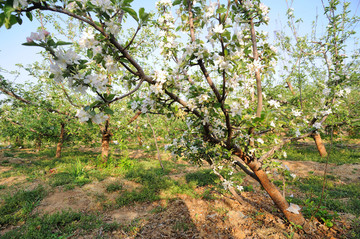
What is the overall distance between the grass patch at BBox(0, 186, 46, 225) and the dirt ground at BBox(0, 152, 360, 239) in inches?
7.6

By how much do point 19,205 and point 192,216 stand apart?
456 cm

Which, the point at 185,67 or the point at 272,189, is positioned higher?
the point at 185,67

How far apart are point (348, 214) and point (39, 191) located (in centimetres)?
799

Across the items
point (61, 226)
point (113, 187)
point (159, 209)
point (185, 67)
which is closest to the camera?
point (185, 67)

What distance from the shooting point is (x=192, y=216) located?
3971 mm

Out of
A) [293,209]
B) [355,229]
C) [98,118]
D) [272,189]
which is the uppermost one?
[98,118]

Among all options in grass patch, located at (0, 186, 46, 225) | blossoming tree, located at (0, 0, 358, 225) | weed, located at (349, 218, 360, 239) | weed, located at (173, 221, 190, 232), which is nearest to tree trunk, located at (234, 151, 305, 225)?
blossoming tree, located at (0, 0, 358, 225)

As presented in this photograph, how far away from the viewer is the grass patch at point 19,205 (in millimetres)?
3977

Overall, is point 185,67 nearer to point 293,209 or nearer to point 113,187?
point 293,209

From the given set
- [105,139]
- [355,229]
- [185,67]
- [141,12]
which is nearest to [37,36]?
[141,12]

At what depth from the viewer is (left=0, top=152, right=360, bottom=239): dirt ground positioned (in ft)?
10.4

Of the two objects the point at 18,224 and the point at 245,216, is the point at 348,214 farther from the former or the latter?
the point at 18,224

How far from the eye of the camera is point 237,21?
2.34 metres

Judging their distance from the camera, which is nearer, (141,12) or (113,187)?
(141,12)
